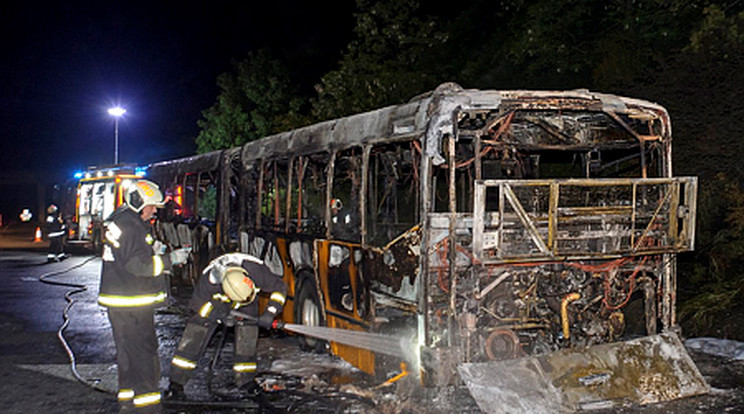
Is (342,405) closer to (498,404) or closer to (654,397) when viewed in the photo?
(498,404)

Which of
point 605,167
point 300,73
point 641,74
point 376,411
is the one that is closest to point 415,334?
point 376,411

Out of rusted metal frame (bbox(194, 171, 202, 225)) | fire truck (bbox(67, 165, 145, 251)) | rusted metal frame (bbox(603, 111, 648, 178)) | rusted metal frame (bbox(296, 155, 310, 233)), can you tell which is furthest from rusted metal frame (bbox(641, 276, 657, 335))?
fire truck (bbox(67, 165, 145, 251))

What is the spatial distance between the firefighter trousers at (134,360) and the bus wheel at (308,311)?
3045mm

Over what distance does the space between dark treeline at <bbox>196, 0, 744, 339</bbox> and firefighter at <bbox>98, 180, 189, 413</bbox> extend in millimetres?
7012

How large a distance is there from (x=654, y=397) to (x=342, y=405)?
9.30 ft

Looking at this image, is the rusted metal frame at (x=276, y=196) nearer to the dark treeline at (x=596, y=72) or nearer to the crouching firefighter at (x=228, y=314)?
the crouching firefighter at (x=228, y=314)

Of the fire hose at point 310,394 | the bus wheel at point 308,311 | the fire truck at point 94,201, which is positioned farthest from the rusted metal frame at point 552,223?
the fire truck at point 94,201

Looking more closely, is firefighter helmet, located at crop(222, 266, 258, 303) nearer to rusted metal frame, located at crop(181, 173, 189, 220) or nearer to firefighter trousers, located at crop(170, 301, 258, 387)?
firefighter trousers, located at crop(170, 301, 258, 387)

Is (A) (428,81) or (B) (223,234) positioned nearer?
(B) (223,234)

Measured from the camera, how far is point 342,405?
6602 millimetres

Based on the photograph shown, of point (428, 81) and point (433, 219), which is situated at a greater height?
point (428, 81)

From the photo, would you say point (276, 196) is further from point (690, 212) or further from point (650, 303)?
point (690, 212)

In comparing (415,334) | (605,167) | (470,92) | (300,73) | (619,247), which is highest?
(300,73)

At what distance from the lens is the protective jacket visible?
6105 mm
